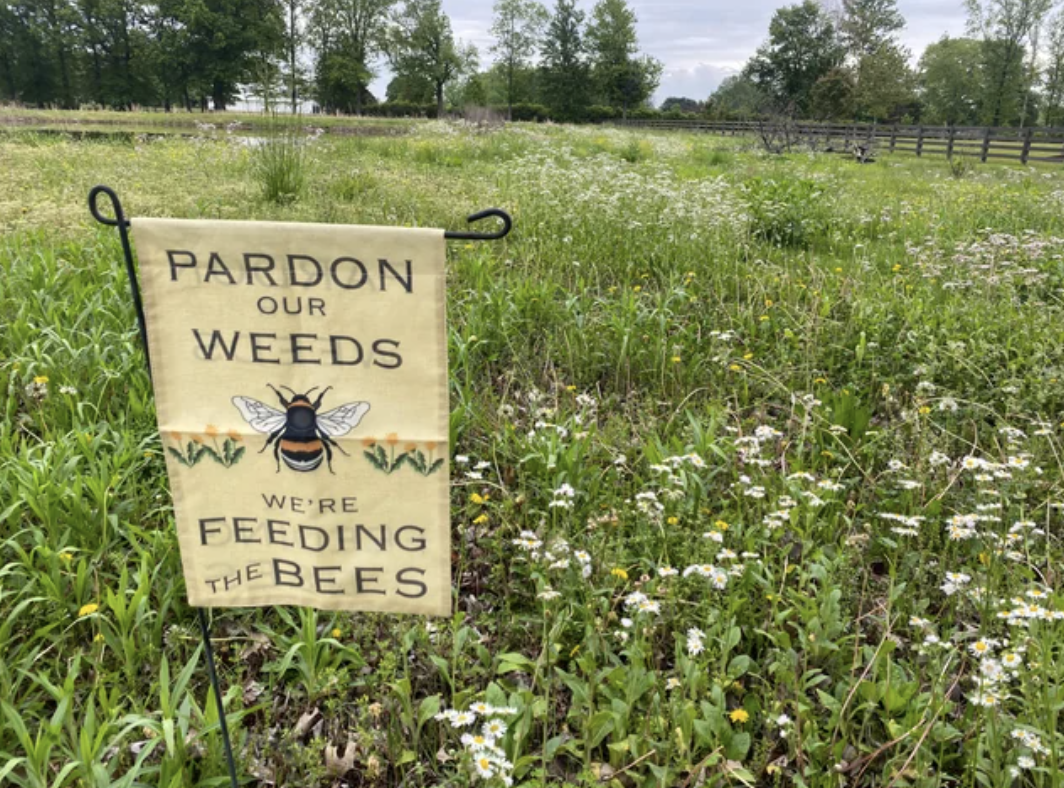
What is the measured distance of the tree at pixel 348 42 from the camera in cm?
5494

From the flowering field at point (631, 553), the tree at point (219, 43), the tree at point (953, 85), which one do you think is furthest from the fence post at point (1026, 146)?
the tree at point (219, 43)

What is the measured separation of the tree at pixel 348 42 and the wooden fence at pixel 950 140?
3645 cm

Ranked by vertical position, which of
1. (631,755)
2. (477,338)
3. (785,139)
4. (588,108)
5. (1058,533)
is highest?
(588,108)

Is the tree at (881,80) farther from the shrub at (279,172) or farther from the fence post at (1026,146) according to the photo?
the shrub at (279,172)

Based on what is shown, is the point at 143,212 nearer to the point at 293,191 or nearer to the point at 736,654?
the point at 293,191

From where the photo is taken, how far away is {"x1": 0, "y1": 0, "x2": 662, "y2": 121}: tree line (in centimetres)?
5216

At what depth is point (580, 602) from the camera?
8.18ft

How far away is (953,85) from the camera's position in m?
59.9

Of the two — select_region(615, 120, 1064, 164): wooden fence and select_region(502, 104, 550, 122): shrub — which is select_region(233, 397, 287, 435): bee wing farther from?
select_region(502, 104, 550, 122): shrub

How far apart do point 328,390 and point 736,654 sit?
1626 mm

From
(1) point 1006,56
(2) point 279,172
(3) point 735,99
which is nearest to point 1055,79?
(1) point 1006,56

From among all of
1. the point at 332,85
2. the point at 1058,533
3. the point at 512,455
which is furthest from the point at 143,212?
the point at 332,85

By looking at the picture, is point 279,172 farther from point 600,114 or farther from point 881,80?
point 600,114

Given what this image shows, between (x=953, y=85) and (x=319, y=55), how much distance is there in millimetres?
52092
